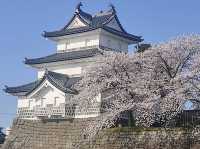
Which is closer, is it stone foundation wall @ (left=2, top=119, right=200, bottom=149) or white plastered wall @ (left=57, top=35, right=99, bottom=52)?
stone foundation wall @ (left=2, top=119, right=200, bottom=149)

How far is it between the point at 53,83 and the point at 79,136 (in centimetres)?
422

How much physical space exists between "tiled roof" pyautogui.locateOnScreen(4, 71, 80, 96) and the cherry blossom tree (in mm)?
2620

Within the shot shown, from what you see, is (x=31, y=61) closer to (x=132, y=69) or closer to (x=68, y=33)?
(x=68, y=33)

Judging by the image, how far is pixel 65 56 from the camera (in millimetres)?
26625

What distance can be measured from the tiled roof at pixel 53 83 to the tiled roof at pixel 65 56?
3.87 ft

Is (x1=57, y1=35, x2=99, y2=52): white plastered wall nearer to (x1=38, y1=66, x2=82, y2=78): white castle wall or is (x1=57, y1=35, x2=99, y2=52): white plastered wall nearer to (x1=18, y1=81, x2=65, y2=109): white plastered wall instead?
(x1=38, y1=66, x2=82, y2=78): white castle wall

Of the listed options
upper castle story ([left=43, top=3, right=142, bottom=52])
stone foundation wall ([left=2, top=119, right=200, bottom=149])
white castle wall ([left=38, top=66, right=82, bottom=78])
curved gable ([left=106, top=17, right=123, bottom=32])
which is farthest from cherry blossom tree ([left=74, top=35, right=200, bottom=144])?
curved gable ([left=106, top=17, right=123, bottom=32])

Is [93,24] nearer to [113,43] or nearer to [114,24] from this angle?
[114,24]

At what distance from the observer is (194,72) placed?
702 inches

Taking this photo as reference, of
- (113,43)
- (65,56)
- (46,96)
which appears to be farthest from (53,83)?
(113,43)

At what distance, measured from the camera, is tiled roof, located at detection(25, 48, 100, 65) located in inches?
995

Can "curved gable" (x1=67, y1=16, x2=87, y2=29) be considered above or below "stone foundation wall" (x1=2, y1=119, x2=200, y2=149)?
above

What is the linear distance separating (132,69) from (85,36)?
26.2 ft

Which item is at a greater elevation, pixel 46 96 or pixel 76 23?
pixel 76 23
